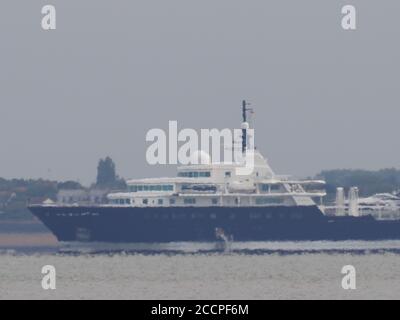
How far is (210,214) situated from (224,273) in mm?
19770

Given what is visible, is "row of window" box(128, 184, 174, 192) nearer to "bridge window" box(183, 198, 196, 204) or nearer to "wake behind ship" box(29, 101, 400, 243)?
"wake behind ship" box(29, 101, 400, 243)

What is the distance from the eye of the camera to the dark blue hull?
85.8 m

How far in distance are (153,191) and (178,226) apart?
9.42 feet

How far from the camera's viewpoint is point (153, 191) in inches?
3455

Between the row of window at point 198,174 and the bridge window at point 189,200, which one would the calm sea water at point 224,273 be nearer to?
the bridge window at point 189,200

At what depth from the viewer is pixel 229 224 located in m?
86.2

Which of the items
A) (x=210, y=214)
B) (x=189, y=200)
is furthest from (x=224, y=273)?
(x=189, y=200)

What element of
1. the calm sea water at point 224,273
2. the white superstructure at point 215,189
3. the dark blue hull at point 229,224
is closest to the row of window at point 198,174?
the white superstructure at point 215,189

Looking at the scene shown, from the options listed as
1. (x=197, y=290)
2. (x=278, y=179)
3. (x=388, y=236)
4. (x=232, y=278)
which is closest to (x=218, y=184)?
(x=278, y=179)

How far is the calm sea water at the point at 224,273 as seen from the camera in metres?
53.5

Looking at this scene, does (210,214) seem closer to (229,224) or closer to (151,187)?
(229,224)

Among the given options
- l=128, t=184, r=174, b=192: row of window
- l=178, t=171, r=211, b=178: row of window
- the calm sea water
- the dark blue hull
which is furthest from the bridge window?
the calm sea water

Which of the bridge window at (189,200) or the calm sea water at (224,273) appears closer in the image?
the calm sea water at (224,273)
